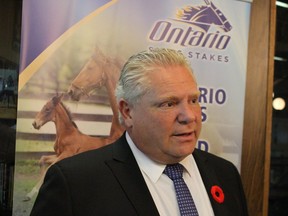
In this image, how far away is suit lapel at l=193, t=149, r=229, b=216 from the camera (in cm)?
129

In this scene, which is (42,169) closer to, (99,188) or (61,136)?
(61,136)

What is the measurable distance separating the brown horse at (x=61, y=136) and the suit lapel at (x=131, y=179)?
1.97 feet

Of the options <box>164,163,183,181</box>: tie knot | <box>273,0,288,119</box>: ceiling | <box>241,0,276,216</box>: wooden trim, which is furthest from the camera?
<box>273,0,288,119</box>: ceiling

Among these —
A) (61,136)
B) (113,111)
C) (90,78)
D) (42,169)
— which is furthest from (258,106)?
(42,169)

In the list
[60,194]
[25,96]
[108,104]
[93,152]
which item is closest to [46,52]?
[25,96]

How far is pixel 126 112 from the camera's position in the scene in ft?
4.09

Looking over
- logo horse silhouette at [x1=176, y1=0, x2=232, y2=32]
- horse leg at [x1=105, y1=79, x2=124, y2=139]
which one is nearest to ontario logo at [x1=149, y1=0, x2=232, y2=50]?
logo horse silhouette at [x1=176, y1=0, x2=232, y2=32]

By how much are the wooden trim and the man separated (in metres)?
0.99

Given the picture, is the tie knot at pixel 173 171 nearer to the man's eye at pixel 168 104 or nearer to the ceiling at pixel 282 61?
the man's eye at pixel 168 104

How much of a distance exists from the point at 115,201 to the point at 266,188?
1346 mm

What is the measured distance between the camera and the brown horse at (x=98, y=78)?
72.9 inches

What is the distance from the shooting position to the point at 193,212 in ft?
4.00

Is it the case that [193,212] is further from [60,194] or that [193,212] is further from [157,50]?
[157,50]

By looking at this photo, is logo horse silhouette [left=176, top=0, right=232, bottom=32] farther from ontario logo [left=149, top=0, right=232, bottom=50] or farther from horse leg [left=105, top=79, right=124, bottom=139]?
horse leg [left=105, top=79, right=124, bottom=139]
